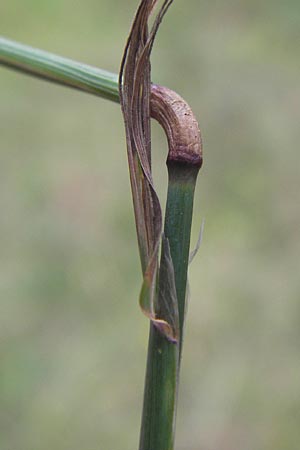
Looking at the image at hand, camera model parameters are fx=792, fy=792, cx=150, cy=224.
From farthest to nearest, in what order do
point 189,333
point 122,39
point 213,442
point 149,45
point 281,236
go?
1. point 122,39
2. point 281,236
3. point 189,333
4. point 213,442
5. point 149,45

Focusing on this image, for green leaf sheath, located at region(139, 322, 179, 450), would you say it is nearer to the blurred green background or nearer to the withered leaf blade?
the withered leaf blade

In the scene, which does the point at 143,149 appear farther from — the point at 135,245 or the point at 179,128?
the point at 135,245

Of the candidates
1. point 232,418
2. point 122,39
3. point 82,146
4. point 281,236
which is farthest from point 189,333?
point 122,39

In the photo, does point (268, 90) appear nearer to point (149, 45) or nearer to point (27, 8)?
point (27, 8)

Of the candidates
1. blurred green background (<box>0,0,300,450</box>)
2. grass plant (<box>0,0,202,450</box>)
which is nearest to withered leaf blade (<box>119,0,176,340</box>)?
grass plant (<box>0,0,202,450</box>)

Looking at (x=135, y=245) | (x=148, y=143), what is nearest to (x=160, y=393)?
(x=148, y=143)

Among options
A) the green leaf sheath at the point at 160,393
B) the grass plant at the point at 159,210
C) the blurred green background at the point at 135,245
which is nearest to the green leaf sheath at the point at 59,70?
the grass plant at the point at 159,210
